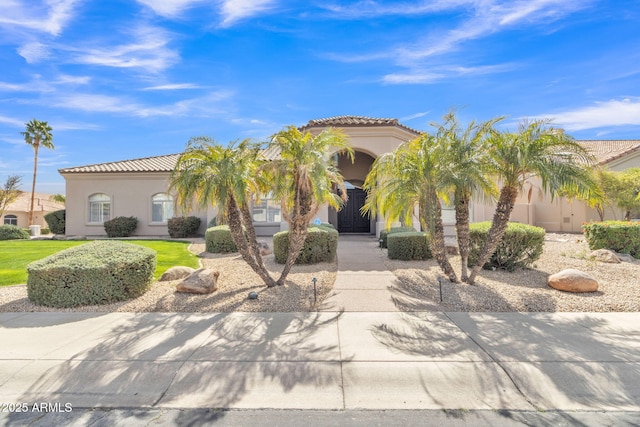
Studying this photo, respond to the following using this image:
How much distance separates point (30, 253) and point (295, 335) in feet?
43.8

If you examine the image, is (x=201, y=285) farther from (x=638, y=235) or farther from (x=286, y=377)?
(x=638, y=235)

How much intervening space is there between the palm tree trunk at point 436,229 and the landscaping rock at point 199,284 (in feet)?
17.5

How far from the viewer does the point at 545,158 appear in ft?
24.1

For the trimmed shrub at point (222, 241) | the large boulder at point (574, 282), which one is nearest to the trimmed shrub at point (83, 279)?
the trimmed shrub at point (222, 241)

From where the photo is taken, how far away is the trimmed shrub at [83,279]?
7.04 metres

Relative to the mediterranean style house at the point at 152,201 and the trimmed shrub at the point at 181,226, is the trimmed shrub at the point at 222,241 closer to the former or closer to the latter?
the mediterranean style house at the point at 152,201

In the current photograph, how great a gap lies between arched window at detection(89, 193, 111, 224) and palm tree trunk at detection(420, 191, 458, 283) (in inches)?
853

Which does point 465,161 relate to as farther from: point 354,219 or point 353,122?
point 354,219

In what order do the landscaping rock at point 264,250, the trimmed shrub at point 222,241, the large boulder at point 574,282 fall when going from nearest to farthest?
the large boulder at point 574,282 → the landscaping rock at point 264,250 → the trimmed shrub at point 222,241

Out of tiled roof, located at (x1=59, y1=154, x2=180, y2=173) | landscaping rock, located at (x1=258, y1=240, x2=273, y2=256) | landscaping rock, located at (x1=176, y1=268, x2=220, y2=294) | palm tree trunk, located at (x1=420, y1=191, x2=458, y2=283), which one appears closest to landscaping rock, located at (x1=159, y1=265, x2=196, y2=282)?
landscaping rock, located at (x1=176, y1=268, x2=220, y2=294)

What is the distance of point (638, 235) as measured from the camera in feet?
38.7

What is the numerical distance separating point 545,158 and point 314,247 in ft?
21.4

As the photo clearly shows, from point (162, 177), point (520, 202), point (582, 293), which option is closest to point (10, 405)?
point (582, 293)

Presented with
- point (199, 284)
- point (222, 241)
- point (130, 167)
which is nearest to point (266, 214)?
point (222, 241)
